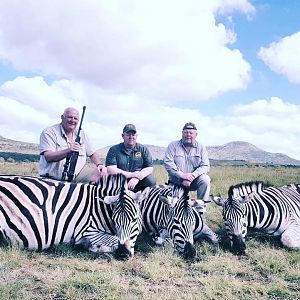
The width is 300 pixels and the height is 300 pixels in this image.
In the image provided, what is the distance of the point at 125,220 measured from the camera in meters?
4.47

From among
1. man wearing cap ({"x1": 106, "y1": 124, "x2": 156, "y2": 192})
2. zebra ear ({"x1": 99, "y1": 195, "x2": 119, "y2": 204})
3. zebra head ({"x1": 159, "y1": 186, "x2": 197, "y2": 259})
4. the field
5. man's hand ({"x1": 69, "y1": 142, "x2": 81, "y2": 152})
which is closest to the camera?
the field

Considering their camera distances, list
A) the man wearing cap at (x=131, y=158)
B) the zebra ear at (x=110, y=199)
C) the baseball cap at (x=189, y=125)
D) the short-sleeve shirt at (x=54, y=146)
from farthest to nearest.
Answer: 1. the baseball cap at (x=189, y=125)
2. the man wearing cap at (x=131, y=158)
3. the short-sleeve shirt at (x=54, y=146)
4. the zebra ear at (x=110, y=199)

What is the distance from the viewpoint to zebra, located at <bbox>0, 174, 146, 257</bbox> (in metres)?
4.46

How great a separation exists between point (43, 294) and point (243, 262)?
2395mm

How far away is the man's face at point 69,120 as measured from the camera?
6.15 m

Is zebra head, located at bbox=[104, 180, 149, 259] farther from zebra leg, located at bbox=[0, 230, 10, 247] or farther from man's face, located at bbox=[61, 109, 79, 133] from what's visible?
man's face, located at bbox=[61, 109, 79, 133]

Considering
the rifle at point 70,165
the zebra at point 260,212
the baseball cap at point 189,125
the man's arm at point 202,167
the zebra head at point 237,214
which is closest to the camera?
the zebra head at point 237,214

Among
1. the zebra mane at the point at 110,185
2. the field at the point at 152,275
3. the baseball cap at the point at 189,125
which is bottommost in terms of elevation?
the field at the point at 152,275

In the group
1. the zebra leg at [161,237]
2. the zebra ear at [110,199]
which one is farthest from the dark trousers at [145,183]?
the zebra ear at [110,199]

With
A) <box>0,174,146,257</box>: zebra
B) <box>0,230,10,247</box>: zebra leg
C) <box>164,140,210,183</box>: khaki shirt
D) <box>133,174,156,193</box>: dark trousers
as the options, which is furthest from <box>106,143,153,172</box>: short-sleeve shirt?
<box>0,230,10,247</box>: zebra leg

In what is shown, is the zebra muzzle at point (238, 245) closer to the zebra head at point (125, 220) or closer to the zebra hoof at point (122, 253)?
the zebra head at point (125, 220)

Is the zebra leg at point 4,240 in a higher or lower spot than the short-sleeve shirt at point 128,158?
lower

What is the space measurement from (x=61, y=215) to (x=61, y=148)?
177 centimetres

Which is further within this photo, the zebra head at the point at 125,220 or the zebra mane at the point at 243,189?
the zebra mane at the point at 243,189
